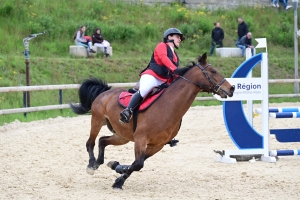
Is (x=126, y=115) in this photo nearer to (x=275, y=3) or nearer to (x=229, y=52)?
(x=229, y=52)

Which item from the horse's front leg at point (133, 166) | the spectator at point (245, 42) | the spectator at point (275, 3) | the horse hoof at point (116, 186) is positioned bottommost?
the horse hoof at point (116, 186)

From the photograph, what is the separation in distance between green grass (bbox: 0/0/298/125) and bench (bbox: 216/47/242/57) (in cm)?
55

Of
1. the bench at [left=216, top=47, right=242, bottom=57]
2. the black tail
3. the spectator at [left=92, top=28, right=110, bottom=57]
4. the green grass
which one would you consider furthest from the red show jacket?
the bench at [left=216, top=47, right=242, bottom=57]

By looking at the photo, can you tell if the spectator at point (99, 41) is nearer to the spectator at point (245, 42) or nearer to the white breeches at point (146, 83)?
the spectator at point (245, 42)

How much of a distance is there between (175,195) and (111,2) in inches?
875

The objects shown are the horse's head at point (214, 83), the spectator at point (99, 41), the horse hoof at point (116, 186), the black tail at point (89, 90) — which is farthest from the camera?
the spectator at point (99, 41)

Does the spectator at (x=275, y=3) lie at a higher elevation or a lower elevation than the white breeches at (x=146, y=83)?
higher

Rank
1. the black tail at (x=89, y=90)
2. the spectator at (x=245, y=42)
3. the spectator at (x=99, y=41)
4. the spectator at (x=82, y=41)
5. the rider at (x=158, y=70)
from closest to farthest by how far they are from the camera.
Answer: the rider at (x=158, y=70)
the black tail at (x=89, y=90)
the spectator at (x=82, y=41)
the spectator at (x=99, y=41)
the spectator at (x=245, y=42)

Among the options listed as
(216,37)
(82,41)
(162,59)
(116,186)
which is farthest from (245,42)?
(116,186)

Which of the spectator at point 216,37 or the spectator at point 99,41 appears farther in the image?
the spectator at point 216,37

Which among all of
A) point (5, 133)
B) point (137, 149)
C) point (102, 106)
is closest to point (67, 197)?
point (137, 149)

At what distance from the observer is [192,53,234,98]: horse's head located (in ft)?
29.4

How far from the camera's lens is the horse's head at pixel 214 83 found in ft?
29.4

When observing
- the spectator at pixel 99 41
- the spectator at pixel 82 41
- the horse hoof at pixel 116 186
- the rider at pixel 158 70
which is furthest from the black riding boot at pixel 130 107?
the spectator at pixel 99 41
